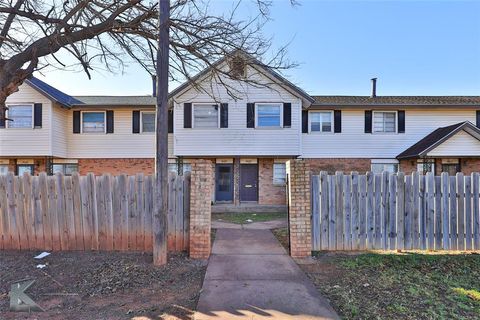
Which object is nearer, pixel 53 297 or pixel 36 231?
pixel 53 297

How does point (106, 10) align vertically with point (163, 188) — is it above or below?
above

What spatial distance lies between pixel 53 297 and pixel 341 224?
538cm

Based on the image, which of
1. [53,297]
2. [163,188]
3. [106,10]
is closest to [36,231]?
[53,297]

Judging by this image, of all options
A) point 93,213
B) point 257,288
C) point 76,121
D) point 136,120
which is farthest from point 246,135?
point 257,288

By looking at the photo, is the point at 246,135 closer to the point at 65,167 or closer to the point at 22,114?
the point at 65,167

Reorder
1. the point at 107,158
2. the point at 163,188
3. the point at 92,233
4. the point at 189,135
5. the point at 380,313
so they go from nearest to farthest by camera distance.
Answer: the point at 380,313 → the point at 163,188 → the point at 92,233 → the point at 189,135 → the point at 107,158

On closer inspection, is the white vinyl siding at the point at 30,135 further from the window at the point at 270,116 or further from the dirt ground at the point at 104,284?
A: the dirt ground at the point at 104,284

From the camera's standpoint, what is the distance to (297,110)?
16500 mm

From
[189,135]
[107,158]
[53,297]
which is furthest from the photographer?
[107,158]

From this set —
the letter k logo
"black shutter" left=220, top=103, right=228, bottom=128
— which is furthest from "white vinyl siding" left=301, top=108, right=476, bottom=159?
the letter k logo

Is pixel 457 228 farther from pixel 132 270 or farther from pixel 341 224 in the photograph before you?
pixel 132 270

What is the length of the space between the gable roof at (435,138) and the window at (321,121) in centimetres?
436

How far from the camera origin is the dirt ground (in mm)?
4152

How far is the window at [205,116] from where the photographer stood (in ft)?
54.3
